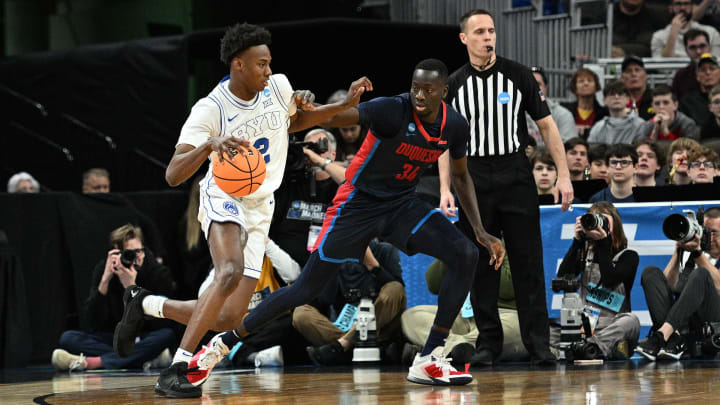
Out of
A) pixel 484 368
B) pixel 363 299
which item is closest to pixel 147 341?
pixel 363 299

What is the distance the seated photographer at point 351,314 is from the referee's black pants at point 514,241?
3.37ft

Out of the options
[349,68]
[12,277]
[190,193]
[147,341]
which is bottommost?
[147,341]

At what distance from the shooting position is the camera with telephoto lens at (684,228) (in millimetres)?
7008

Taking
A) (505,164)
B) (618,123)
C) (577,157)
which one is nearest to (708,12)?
(618,123)

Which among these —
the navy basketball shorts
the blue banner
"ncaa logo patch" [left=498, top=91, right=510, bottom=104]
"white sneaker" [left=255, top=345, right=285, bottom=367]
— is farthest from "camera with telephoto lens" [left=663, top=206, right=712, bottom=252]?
"white sneaker" [left=255, top=345, right=285, bottom=367]

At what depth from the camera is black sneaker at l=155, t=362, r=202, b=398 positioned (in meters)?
5.09

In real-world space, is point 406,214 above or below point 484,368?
above

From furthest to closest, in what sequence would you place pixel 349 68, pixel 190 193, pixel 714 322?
pixel 349 68, pixel 190 193, pixel 714 322

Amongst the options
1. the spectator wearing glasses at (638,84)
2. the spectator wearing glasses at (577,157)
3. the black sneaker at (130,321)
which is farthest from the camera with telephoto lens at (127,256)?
the spectator wearing glasses at (638,84)

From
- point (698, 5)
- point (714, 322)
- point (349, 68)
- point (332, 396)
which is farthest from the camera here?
point (349, 68)

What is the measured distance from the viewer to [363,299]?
777 cm

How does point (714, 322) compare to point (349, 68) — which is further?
point (349, 68)

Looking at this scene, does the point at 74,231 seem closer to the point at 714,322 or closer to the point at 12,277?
the point at 12,277

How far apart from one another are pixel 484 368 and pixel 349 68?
6.82 metres
